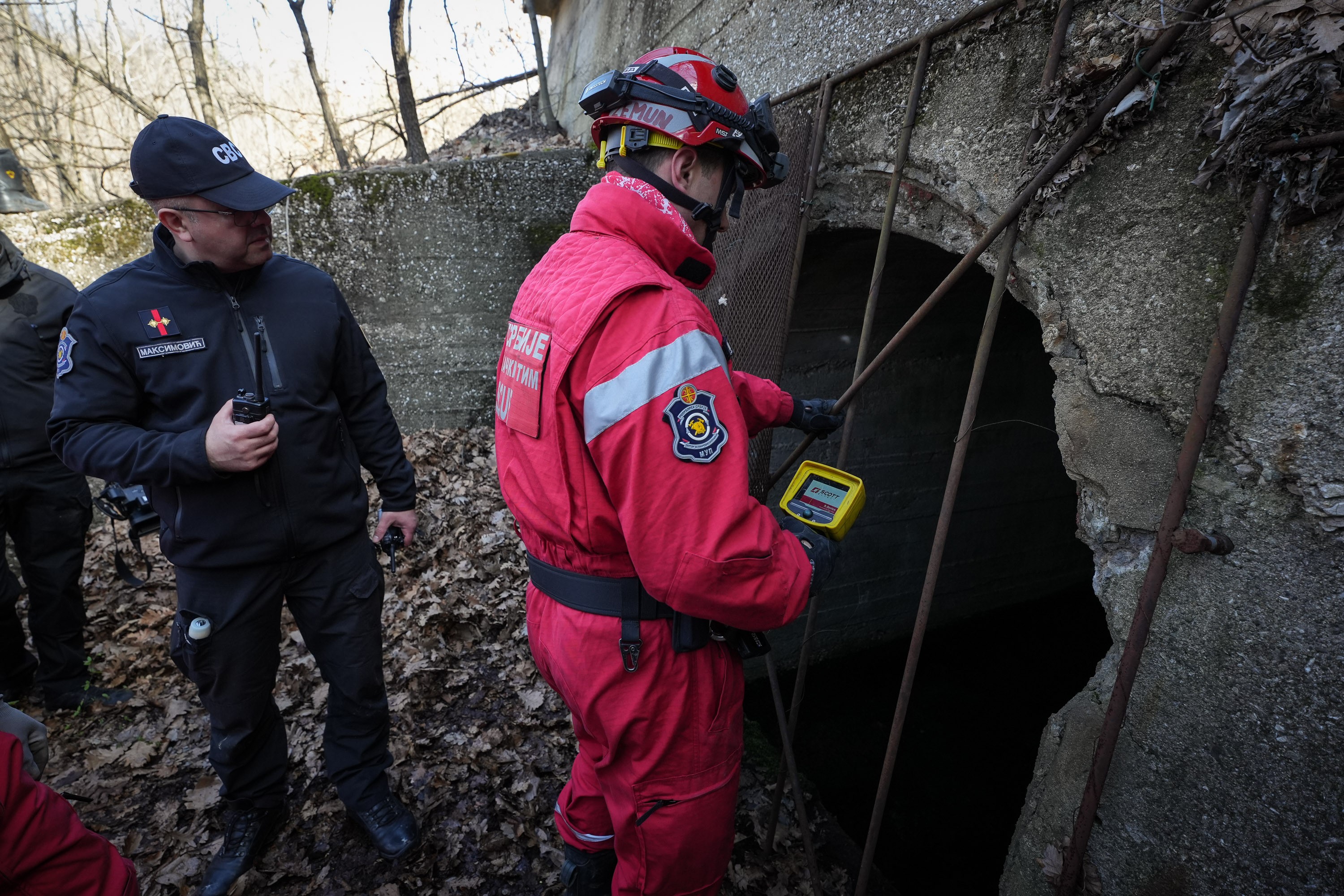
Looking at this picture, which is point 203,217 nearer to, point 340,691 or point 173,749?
point 340,691

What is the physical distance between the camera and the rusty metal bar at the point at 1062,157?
1469mm

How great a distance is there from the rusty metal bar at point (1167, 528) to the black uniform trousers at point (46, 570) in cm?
456

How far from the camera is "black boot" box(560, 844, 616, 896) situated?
2.12 m

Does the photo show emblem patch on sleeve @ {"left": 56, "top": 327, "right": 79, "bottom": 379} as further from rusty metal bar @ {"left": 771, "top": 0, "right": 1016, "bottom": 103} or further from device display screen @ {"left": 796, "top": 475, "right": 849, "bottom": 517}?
rusty metal bar @ {"left": 771, "top": 0, "right": 1016, "bottom": 103}

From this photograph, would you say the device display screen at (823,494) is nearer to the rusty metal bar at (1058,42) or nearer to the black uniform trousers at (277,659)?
the rusty metal bar at (1058,42)

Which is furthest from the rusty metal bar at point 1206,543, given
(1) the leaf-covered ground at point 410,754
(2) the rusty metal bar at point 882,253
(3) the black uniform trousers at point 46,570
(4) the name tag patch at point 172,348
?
(3) the black uniform trousers at point 46,570

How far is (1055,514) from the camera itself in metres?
5.98

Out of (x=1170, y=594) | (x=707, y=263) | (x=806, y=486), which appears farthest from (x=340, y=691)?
(x=1170, y=594)

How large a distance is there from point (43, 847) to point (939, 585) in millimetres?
5763

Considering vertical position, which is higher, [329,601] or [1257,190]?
[1257,190]

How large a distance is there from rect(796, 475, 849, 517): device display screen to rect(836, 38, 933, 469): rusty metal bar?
0.26 meters

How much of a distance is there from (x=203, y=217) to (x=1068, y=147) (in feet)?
8.32

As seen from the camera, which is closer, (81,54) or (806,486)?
(806,486)

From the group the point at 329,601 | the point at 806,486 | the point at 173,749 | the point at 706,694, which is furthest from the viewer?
the point at 173,749
